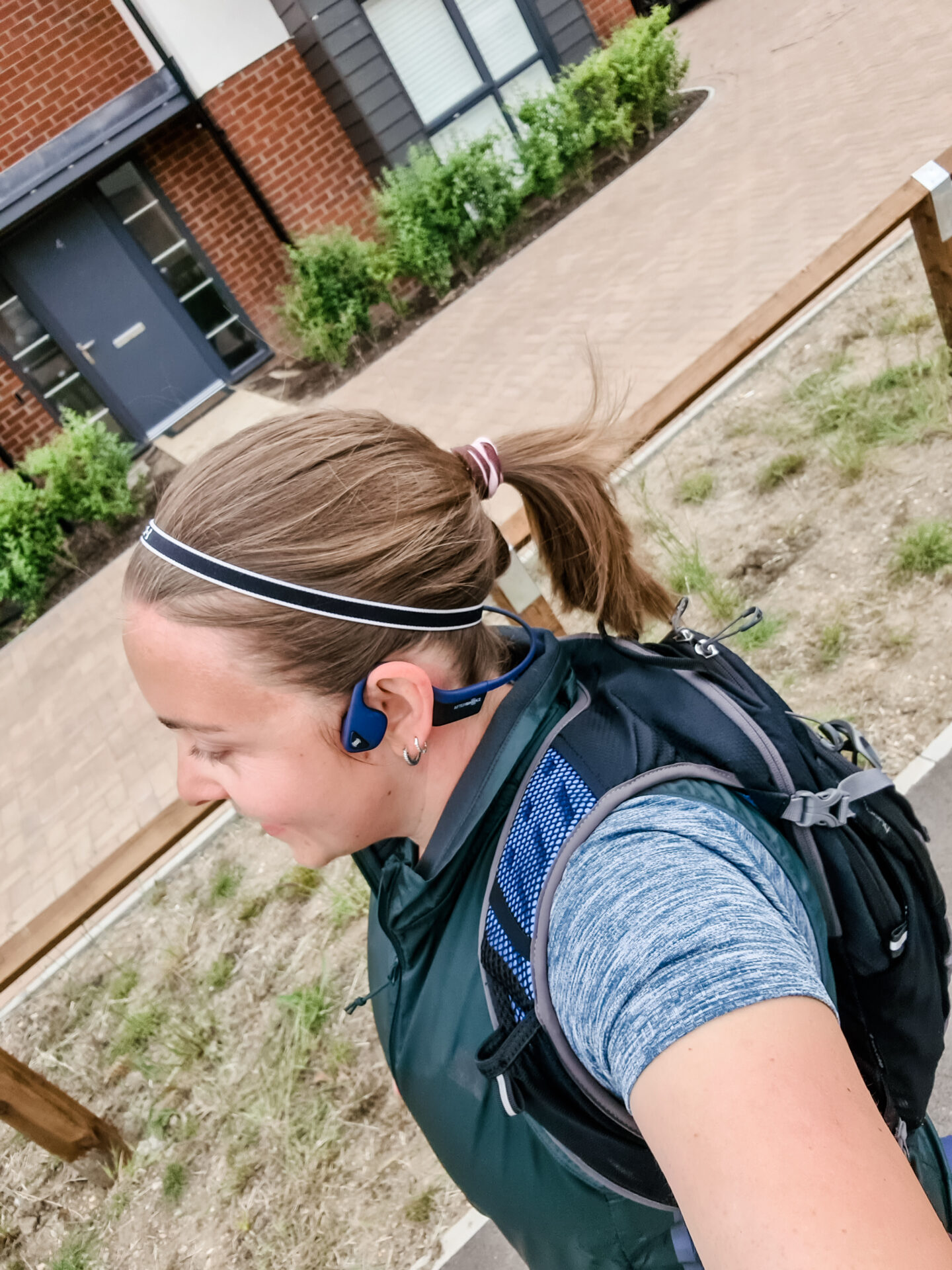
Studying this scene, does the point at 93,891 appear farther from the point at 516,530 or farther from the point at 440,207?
the point at 440,207

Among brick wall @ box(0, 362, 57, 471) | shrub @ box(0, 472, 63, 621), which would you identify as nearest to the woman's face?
shrub @ box(0, 472, 63, 621)

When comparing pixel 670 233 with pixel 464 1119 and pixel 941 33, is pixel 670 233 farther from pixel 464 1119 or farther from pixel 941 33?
pixel 464 1119

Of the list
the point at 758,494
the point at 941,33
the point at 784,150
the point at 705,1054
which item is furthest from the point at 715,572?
the point at 941,33

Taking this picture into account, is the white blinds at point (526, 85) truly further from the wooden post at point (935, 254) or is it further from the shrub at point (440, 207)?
the wooden post at point (935, 254)

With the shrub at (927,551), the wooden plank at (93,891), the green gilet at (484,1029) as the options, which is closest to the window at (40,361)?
the wooden plank at (93,891)

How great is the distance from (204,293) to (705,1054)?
1099 centimetres

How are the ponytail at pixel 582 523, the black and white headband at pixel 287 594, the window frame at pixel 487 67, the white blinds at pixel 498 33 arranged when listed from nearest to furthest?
the black and white headband at pixel 287 594, the ponytail at pixel 582 523, the window frame at pixel 487 67, the white blinds at pixel 498 33

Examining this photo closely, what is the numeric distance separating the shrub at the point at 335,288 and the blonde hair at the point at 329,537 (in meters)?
8.70

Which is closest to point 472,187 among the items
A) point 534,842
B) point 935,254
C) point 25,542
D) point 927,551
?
point 25,542

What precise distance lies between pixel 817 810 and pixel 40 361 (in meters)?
10.5

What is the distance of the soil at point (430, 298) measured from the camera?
954cm

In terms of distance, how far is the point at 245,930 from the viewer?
3.41m

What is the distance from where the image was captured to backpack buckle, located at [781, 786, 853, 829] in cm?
102

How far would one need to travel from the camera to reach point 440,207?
9609 mm
